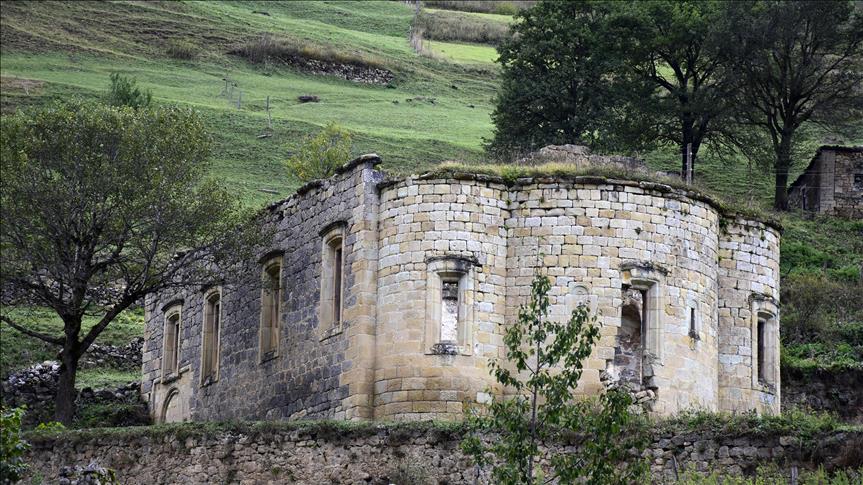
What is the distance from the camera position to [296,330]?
41812 millimetres

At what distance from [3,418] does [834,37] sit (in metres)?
46.5

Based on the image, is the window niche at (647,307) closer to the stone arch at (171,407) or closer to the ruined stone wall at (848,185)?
the stone arch at (171,407)

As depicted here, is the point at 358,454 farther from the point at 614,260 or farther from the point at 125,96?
the point at 125,96

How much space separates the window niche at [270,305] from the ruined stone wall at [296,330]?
0.21m

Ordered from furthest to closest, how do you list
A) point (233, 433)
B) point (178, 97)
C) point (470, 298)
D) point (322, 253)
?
point (178, 97) < point (322, 253) < point (470, 298) < point (233, 433)

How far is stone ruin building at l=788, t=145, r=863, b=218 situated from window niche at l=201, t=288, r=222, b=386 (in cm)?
2695

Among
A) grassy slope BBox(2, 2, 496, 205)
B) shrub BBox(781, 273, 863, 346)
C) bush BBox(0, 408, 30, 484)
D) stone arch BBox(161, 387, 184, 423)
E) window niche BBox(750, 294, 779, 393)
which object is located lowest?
bush BBox(0, 408, 30, 484)

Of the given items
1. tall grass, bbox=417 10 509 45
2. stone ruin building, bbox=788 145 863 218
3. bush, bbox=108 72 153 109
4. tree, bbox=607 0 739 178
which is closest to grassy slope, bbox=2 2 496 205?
tall grass, bbox=417 10 509 45

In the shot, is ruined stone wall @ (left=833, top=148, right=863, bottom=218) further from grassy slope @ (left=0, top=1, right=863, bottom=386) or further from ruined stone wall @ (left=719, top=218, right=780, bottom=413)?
ruined stone wall @ (left=719, top=218, right=780, bottom=413)

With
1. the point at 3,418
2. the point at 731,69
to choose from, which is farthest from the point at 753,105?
the point at 3,418

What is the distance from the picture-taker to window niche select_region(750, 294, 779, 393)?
41.7 metres

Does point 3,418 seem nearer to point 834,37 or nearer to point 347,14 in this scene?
point 834,37

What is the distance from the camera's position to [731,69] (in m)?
63.3

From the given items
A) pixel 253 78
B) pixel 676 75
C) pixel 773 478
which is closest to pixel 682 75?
pixel 676 75
